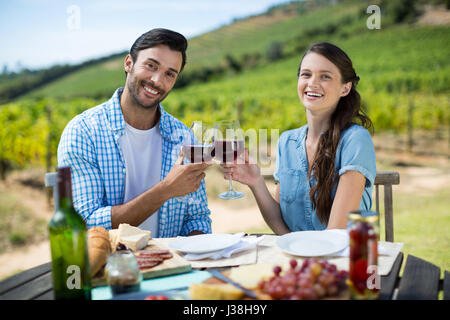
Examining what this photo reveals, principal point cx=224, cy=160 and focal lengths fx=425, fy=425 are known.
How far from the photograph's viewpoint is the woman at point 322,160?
2.00 m

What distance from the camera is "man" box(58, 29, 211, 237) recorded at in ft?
6.56

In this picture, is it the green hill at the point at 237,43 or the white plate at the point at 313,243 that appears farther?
the green hill at the point at 237,43

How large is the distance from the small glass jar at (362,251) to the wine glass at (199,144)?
831 mm

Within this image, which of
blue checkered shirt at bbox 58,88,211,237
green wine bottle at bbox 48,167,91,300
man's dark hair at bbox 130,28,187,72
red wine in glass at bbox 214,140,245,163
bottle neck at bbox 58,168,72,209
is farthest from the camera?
man's dark hair at bbox 130,28,187,72

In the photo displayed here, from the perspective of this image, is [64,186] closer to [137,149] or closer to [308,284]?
[308,284]

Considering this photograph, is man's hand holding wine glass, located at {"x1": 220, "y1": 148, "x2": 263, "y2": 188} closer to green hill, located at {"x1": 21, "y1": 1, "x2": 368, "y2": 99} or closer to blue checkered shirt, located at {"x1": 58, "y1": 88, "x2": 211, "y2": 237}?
blue checkered shirt, located at {"x1": 58, "y1": 88, "x2": 211, "y2": 237}

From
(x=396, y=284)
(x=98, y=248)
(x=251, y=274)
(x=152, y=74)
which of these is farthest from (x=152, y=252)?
(x=152, y=74)

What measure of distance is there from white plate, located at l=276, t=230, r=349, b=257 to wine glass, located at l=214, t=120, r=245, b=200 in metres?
0.44

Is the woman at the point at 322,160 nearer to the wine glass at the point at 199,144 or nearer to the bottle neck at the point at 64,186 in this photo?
the wine glass at the point at 199,144

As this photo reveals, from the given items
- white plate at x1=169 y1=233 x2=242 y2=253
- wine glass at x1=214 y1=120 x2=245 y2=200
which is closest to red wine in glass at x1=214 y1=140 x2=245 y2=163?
wine glass at x1=214 y1=120 x2=245 y2=200

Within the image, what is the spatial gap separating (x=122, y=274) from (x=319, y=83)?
1.42 metres

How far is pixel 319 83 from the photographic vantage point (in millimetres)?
2139

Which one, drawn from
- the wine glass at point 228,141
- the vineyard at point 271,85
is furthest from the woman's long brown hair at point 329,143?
the vineyard at point 271,85
